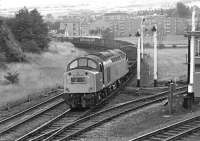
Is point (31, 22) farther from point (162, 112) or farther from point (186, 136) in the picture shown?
→ point (186, 136)

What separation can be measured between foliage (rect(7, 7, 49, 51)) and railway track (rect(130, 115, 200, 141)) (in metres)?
43.3

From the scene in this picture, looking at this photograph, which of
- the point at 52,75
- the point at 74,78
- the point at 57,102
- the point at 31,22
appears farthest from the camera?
the point at 31,22

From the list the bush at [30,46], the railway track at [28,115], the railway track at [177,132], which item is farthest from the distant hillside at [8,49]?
the railway track at [177,132]

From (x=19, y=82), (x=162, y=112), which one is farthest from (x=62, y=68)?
(x=162, y=112)

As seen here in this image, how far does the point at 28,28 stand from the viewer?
6019cm

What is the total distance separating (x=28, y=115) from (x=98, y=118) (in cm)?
438


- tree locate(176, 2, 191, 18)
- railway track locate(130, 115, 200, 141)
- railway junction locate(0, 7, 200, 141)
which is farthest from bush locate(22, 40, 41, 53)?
tree locate(176, 2, 191, 18)

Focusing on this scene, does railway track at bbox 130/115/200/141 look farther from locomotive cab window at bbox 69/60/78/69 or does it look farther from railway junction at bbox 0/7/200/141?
locomotive cab window at bbox 69/60/78/69

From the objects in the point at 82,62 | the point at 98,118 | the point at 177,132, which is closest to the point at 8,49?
the point at 82,62

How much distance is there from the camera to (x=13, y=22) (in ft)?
198

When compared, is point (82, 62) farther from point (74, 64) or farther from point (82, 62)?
point (74, 64)

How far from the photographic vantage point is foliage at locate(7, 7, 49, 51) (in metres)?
59.8

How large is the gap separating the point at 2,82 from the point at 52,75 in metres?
7.06

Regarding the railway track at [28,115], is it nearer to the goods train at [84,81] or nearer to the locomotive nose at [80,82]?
the goods train at [84,81]
